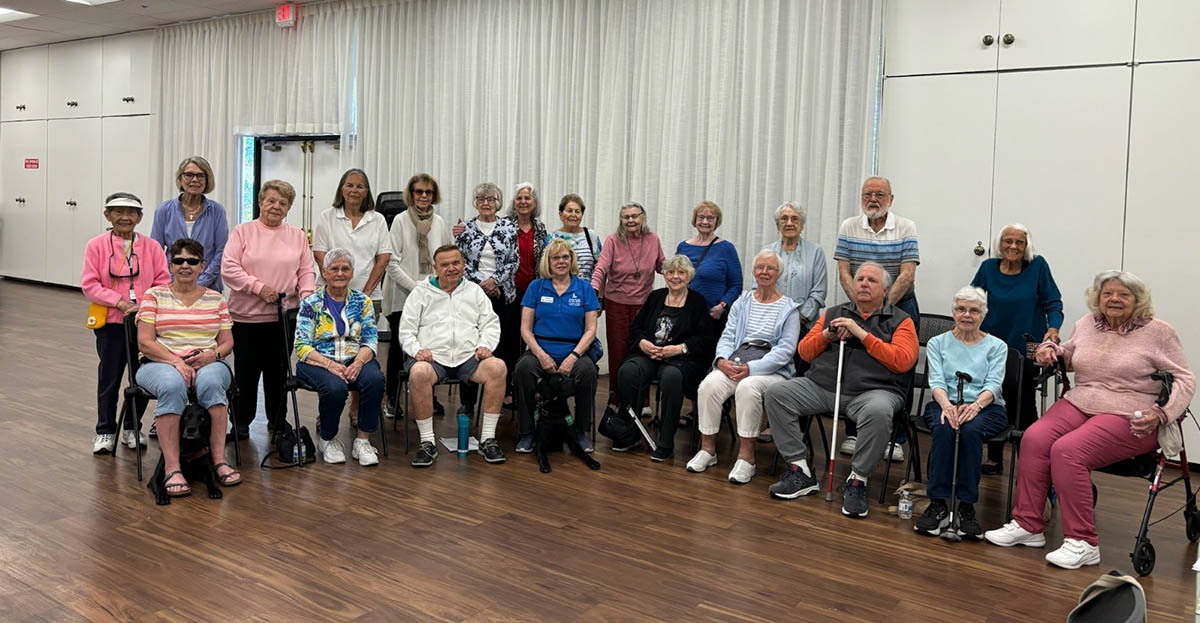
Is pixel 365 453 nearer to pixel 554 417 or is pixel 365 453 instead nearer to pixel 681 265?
pixel 554 417

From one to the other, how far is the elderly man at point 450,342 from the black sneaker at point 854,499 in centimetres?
169

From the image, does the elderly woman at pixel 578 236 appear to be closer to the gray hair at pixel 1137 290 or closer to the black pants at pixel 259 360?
the black pants at pixel 259 360

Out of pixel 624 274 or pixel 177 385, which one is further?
pixel 624 274

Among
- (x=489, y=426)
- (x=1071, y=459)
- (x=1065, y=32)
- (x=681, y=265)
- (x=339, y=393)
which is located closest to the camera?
(x=1071, y=459)

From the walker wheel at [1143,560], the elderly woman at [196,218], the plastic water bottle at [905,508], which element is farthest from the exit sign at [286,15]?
the walker wheel at [1143,560]

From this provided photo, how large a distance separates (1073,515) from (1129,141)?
2519mm

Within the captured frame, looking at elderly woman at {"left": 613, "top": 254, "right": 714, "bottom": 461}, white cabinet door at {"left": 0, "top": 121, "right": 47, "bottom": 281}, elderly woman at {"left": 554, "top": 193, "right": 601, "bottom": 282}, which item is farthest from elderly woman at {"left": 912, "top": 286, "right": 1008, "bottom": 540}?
white cabinet door at {"left": 0, "top": 121, "right": 47, "bottom": 281}

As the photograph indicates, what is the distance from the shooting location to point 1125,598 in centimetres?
173

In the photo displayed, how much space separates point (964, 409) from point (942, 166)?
2227 millimetres

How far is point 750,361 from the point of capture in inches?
192

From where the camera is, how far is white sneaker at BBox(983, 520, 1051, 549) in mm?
3840

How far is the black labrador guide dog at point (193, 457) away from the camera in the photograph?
4.10m

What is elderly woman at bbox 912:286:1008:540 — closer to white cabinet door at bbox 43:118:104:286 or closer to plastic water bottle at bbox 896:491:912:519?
plastic water bottle at bbox 896:491:912:519

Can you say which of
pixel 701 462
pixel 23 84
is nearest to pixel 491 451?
pixel 701 462
